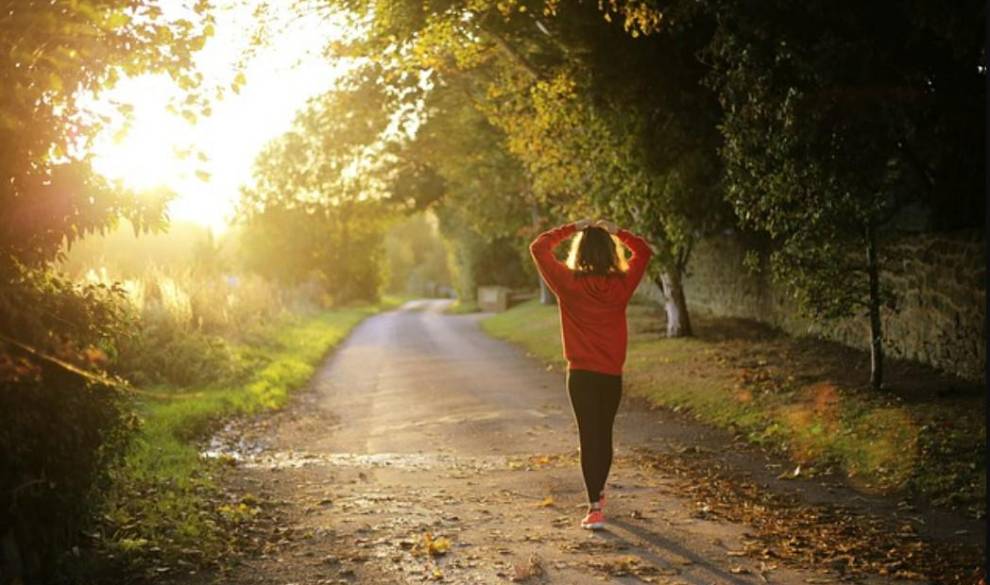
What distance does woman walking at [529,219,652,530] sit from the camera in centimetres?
771

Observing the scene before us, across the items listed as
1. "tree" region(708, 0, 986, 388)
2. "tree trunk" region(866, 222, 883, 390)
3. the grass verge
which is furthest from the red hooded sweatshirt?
"tree trunk" region(866, 222, 883, 390)

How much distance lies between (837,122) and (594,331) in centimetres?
633

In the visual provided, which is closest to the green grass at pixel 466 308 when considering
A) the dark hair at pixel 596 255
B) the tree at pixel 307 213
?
the tree at pixel 307 213

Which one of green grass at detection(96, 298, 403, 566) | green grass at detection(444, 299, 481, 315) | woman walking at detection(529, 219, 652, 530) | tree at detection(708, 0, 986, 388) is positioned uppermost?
tree at detection(708, 0, 986, 388)

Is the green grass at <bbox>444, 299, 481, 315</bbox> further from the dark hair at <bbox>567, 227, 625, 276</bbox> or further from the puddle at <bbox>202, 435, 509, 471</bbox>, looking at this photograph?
the dark hair at <bbox>567, 227, 625, 276</bbox>

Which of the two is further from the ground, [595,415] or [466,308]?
[595,415]

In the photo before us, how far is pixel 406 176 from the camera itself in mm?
44906

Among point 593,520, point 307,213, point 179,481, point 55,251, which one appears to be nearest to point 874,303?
point 593,520

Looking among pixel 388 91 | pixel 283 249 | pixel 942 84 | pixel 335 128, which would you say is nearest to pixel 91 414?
pixel 942 84

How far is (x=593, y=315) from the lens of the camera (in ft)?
25.4

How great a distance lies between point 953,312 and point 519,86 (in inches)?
411

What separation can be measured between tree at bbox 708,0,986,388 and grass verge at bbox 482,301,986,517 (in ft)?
3.52

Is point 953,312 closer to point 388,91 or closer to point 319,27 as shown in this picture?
point 319,27

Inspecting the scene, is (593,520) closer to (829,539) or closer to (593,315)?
(593,315)
